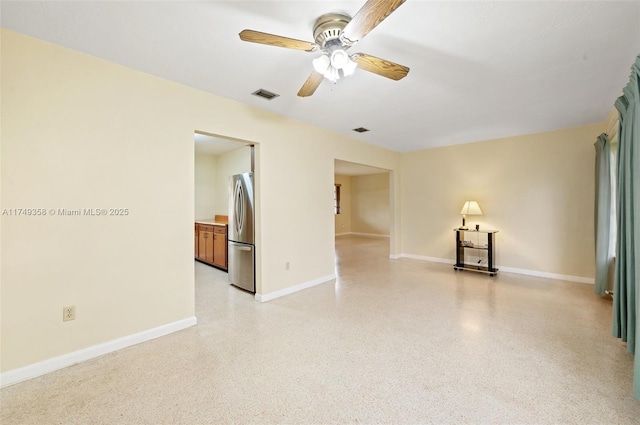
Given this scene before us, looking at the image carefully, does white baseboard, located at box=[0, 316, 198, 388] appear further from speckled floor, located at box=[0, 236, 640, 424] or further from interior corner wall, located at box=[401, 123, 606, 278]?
interior corner wall, located at box=[401, 123, 606, 278]

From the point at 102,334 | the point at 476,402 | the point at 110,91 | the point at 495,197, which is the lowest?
the point at 476,402

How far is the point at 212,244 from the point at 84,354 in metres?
3.27

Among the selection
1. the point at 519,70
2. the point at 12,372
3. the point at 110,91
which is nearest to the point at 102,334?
the point at 12,372

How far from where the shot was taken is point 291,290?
386 cm

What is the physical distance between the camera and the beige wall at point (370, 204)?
10281 mm

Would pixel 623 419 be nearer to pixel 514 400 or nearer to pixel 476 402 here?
pixel 514 400

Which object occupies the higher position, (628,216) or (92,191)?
(92,191)

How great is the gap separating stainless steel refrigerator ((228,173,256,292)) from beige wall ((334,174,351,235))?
7.01 m

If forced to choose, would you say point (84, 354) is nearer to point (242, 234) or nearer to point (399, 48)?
point (242, 234)

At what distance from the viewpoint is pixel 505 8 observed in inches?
67.6

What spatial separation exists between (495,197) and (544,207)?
0.76m

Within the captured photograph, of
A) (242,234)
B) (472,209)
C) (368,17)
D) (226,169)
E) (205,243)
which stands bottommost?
(205,243)

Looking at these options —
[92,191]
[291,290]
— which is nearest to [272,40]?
[92,191]

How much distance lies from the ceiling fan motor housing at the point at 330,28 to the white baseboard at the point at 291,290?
2.94 meters
